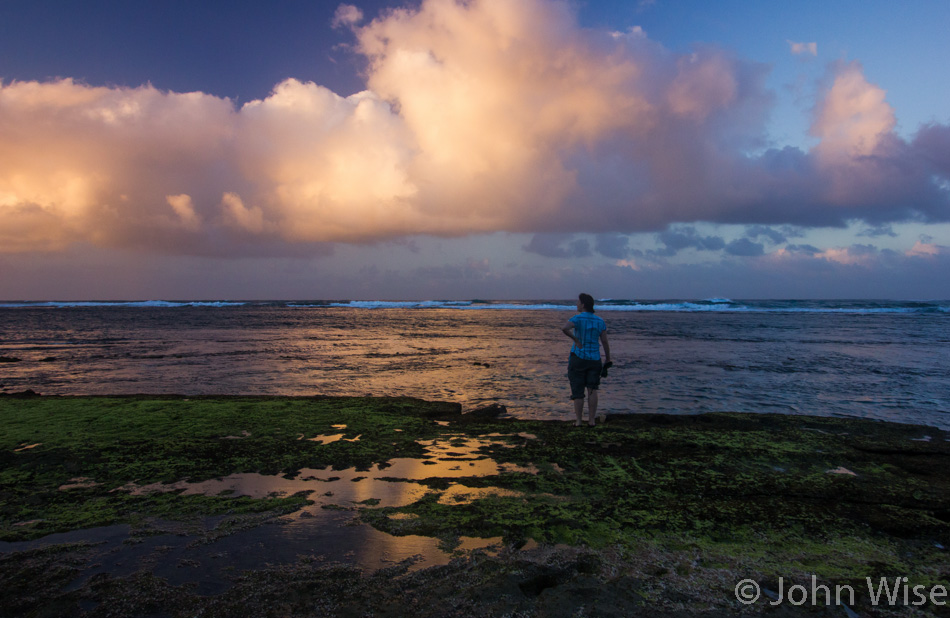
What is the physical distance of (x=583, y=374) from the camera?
8.07 metres

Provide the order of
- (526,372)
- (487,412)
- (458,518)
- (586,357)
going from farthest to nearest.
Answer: (526,372)
(487,412)
(586,357)
(458,518)

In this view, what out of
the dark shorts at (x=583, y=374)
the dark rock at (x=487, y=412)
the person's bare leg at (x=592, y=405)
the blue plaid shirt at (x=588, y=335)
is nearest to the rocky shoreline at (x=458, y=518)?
the person's bare leg at (x=592, y=405)

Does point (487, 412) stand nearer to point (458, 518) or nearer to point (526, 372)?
point (458, 518)

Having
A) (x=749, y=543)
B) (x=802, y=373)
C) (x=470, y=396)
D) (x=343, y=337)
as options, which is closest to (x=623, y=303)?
(x=343, y=337)

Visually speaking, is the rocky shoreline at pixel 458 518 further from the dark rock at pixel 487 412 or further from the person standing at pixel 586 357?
the dark rock at pixel 487 412

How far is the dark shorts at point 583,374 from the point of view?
8.01 m

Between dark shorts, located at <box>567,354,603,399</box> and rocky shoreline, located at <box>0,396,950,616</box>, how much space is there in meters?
0.75

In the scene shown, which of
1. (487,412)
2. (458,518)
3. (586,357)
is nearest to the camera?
(458,518)

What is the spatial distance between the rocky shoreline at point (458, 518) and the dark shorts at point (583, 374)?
746 millimetres

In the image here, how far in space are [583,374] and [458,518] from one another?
14.2ft

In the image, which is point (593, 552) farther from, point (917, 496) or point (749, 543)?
point (917, 496)

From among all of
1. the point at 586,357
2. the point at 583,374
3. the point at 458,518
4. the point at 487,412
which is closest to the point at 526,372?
the point at 487,412

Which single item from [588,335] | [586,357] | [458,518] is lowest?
[458,518]

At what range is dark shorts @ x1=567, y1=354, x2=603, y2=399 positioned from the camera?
26.3 ft
